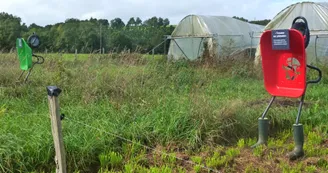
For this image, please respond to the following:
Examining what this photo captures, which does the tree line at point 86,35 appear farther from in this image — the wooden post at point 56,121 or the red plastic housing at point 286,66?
the wooden post at point 56,121

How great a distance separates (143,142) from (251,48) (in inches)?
515

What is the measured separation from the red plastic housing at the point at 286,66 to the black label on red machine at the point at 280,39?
0.13ft

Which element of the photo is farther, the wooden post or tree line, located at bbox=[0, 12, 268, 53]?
tree line, located at bbox=[0, 12, 268, 53]

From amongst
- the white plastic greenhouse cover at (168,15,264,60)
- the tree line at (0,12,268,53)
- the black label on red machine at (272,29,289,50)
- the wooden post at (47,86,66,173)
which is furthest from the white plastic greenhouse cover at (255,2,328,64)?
the wooden post at (47,86,66,173)

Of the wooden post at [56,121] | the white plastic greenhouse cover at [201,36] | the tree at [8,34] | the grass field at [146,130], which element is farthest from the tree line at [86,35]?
the wooden post at [56,121]

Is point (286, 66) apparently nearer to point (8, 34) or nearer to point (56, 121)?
point (56, 121)

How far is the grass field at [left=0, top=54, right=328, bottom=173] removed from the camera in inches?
138

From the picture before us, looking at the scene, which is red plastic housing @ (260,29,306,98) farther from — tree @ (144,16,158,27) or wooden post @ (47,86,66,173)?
tree @ (144,16,158,27)

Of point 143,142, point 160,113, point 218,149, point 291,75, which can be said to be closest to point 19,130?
point 143,142

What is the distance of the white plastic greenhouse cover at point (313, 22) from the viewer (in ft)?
39.3

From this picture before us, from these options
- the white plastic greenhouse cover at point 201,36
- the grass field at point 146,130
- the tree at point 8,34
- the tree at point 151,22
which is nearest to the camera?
the grass field at point 146,130

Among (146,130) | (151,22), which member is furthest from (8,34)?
(146,130)

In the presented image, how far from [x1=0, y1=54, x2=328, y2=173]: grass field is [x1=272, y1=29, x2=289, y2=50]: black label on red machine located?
1052mm

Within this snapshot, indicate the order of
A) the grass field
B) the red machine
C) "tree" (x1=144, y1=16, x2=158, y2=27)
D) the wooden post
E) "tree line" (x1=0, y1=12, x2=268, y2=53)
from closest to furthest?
the wooden post < the grass field < the red machine < "tree line" (x1=0, y1=12, x2=268, y2=53) < "tree" (x1=144, y1=16, x2=158, y2=27)
